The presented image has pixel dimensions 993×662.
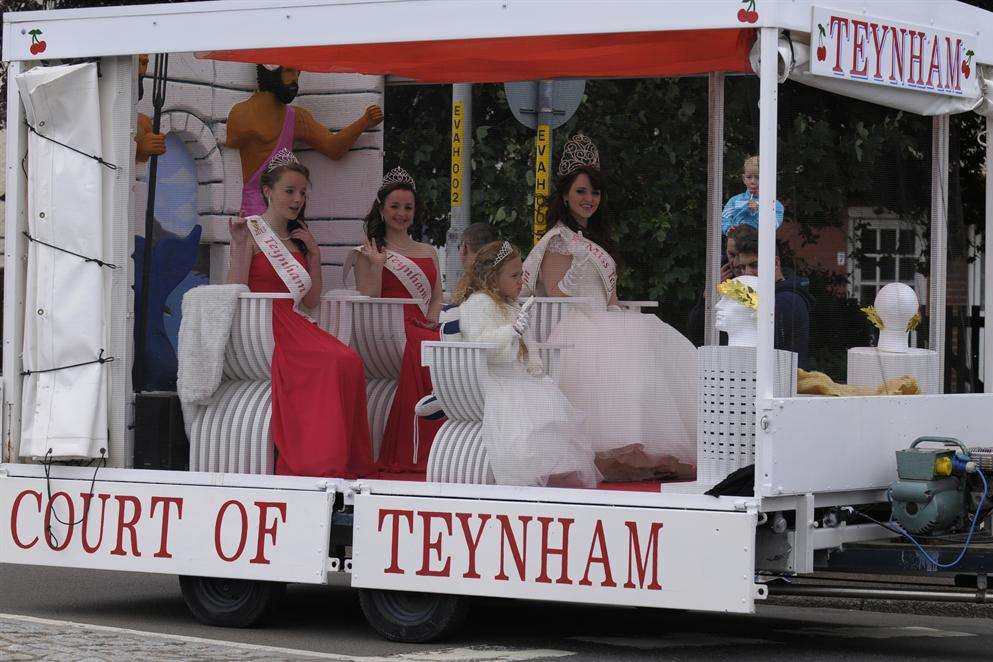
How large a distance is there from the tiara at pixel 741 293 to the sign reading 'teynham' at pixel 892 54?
0.91 m

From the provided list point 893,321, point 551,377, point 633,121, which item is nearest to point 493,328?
point 551,377

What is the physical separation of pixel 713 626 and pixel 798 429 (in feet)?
6.07

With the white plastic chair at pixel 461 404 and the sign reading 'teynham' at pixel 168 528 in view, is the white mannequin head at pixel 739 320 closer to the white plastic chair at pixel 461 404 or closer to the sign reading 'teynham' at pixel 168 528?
the white plastic chair at pixel 461 404

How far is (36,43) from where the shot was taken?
8.67 m

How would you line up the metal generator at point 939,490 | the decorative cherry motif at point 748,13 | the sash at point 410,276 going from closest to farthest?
the decorative cherry motif at point 748,13 → the metal generator at point 939,490 → the sash at point 410,276

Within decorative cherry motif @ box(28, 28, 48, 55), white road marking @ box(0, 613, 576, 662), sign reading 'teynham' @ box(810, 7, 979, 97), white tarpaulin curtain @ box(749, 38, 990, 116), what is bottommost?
white road marking @ box(0, 613, 576, 662)

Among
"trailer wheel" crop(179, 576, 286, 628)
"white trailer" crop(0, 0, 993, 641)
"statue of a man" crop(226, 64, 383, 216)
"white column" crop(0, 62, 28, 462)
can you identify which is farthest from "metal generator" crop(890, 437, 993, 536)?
"white column" crop(0, 62, 28, 462)

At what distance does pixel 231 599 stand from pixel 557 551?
5.68ft

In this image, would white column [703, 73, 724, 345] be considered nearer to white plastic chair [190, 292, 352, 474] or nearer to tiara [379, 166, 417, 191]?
white plastic chair [190, 292, 352, 474]

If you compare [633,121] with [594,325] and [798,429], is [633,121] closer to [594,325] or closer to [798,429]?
[594,325]

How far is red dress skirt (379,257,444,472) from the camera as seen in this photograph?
30.5 feet

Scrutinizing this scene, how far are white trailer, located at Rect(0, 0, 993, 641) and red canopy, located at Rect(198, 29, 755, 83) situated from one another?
38mm

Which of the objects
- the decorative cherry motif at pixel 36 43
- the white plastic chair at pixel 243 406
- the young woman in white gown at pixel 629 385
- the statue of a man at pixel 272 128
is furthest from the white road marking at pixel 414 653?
the decorative cherry motif at pixel 36 43

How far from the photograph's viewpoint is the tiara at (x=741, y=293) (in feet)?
25.3
